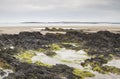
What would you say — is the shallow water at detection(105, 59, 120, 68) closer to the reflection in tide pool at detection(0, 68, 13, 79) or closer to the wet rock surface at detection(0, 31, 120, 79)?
the wet rock surface at detection(0, 31, 120, 79)

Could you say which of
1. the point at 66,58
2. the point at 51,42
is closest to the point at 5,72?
the point at 66,58

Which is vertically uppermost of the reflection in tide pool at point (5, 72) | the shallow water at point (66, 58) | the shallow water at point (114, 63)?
the reflection in tide pool at point (5, 72)

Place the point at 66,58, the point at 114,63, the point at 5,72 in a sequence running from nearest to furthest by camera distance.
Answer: the point at 5,72, the point at 114,63, the point at 66,58

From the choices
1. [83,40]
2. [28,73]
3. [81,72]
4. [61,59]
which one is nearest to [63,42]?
[83,40]

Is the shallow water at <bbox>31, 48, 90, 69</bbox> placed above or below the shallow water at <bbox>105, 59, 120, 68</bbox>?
above

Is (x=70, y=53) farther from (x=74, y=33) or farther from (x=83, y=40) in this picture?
(x=74, y=33)

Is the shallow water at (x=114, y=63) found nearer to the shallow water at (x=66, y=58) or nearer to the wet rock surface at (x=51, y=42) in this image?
the wet rock surface at (x=51, y=42)

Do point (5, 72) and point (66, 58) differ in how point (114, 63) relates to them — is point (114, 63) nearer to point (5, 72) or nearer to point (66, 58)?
point (66, 58)

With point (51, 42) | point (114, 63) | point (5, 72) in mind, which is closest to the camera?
point (5, 72)

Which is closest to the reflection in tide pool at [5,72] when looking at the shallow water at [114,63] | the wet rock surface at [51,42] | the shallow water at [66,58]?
the wet rock surface at [51,42]

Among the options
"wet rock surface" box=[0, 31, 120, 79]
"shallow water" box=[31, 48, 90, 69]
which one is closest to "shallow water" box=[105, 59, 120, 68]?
"wet rock surface" box=[0, 31, 120, 79]

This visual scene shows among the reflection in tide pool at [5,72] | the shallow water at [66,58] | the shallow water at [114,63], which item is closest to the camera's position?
the reflection in tide pool at [5,72]

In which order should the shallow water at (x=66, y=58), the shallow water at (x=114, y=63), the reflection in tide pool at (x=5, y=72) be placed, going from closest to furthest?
1. the reflection in tide pool at (x=5, y=72)
2. the shallow water at (x=114, y=63)
3. the shallow water at (x=66, y=58)

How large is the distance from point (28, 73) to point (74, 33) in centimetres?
1026
